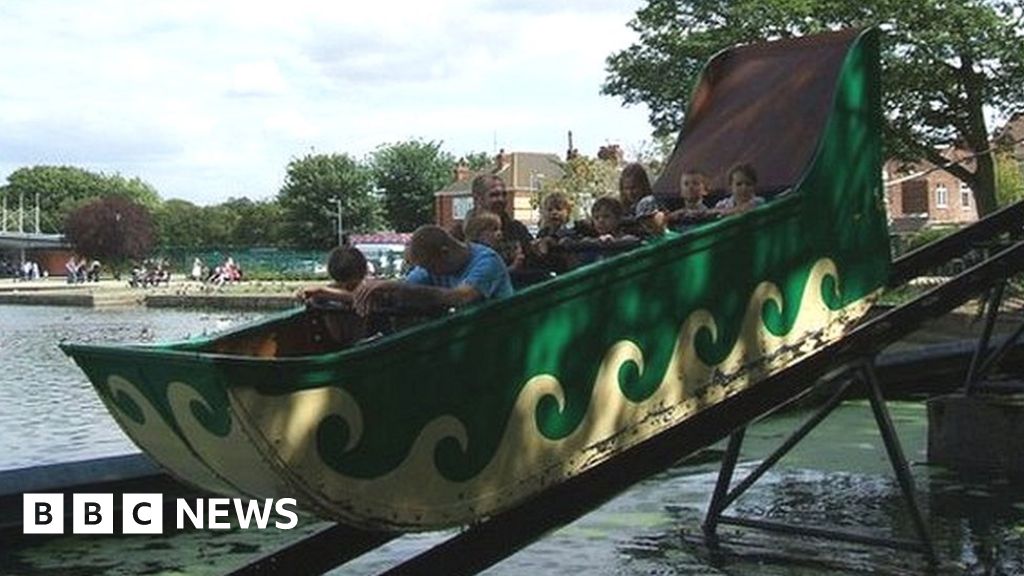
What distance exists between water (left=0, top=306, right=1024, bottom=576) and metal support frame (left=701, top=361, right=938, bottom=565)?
0.13 meters

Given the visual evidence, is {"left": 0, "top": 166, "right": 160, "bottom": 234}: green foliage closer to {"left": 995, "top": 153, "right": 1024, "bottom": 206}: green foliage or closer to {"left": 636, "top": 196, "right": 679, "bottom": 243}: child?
{"left": 995, "top": 153, "right": 1024, "bottom": 206}: green foliage

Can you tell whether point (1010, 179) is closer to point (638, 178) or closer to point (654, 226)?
point (638, 178)

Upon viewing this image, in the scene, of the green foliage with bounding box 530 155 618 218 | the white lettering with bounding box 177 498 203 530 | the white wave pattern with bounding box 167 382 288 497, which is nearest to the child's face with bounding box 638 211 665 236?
the white wave pattern with bounding box 167 382 288 497

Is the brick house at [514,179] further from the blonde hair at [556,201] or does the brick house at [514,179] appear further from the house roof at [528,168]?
the blonde hair at [556,201]

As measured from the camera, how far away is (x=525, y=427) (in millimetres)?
6336

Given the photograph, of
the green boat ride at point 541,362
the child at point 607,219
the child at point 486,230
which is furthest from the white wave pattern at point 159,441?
the child at point 607,219

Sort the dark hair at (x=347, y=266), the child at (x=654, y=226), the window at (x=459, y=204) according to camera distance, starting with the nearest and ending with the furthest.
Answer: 1. the dark hair at (x=347, y=266)
2. the child at (x=654, y=226)
3. the window at (x=459, y=204)

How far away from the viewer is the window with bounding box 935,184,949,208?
9125cm

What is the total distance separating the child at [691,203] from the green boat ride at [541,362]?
37 cm

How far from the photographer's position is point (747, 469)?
43.7 feet

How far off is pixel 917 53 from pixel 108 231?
261 ft

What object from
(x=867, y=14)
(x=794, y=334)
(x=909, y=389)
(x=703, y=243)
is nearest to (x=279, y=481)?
(x=703, y=243)

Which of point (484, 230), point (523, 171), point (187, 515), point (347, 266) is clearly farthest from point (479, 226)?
point (523, 171)

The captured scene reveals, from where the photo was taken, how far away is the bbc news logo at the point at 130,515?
34.5 ft
